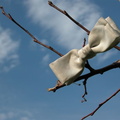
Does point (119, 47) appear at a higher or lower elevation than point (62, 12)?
lower

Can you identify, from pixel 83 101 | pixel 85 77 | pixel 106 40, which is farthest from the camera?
pixel 83 101

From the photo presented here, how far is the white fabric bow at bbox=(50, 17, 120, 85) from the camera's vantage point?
25.4 inches

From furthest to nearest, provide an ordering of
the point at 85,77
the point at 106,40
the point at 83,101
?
the point at 83,101 → the point at 85,77 → the point at 106,40

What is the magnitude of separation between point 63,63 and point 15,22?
22 cm

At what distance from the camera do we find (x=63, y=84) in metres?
0.72

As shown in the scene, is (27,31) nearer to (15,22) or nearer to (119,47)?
(15,22)

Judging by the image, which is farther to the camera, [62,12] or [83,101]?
[83,101]

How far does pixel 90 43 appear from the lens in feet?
2.19

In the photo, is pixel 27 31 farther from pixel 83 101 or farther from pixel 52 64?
pixel 83 101

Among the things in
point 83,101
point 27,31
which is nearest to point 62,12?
point 27,31

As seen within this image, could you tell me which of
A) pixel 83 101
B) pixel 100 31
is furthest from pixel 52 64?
pixel 83 101

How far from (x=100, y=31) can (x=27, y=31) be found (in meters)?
0.24

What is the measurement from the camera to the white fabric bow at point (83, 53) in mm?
646

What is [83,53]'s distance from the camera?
68 centimetres
